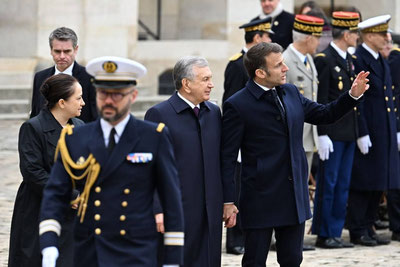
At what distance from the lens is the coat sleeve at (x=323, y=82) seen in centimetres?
979

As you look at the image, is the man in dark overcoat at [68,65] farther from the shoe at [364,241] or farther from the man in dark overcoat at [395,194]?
the man in dark overcoat at [395,194]

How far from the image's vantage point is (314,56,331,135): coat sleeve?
979 cm

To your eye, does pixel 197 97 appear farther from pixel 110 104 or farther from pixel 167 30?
pixel 167 30

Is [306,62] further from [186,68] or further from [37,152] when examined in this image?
[37,152]

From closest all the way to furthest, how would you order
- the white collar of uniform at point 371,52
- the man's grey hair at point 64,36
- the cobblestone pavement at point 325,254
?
the man's grey hair at point 64,36
the cobblestone pavement at point 325,254
the white collar of uniform at point 371,52

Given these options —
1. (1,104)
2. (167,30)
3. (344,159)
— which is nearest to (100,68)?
(344,159)

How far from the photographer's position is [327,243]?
10023mm

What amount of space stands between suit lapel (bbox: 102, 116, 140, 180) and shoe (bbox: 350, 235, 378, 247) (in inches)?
190

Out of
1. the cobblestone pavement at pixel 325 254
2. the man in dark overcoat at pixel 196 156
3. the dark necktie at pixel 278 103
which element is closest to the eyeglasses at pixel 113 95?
the man in dark overcoat at pixel 196 156

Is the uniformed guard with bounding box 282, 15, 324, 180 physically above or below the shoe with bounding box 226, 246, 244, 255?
above

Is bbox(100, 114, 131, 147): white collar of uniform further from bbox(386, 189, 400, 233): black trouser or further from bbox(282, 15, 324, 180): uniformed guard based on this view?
bbox(386, 189, 400, 233): black trouser

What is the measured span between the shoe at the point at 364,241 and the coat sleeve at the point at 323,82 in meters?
Answer: 1.05

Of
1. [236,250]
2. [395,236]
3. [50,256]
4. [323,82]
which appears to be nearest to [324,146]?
[323,82]

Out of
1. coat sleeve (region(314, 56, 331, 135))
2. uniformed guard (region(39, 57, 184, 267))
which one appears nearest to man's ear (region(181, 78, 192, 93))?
uniformed guard (region(39, 57, 184, 267))
